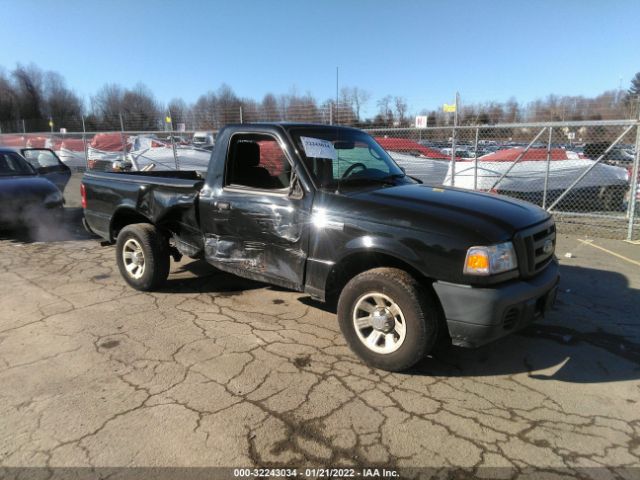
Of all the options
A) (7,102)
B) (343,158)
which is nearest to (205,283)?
(343,158)

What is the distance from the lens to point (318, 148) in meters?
4.02

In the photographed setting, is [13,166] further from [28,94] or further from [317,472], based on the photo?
[28,94]

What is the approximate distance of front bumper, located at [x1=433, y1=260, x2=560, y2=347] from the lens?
3.00m

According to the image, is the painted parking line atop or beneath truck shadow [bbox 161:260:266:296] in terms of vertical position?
atop

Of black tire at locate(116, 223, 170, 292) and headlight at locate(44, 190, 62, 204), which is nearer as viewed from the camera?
black tire at locate(116, 223, 170, 292)

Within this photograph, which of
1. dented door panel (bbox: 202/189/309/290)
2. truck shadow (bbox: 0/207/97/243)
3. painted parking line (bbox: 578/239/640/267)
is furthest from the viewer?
truck shadow (bbox: 0/207/97/243)

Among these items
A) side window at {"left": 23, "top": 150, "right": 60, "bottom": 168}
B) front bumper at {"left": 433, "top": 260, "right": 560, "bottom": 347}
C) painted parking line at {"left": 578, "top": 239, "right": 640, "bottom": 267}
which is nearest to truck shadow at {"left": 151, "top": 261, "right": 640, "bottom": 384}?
front bumper at {"left": 433, "top": 260, "right": 560, "bottom": 347}

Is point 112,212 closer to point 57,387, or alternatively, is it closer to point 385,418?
point 57,387

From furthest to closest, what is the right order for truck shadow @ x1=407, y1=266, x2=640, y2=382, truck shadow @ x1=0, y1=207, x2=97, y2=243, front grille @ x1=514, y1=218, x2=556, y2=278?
1. truck shadow @ x1=0, y1=207, x2=97, y2=243
2. truck shadow @ x1=407, y1=266, x2=640, y2=382
3. front grille @ x1=514, y1=218, x2=556, y2=278

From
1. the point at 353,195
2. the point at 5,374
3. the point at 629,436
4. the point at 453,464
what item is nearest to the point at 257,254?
the point at 353,195

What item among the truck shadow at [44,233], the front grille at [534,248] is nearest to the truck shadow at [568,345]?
the front grille at [534,248]

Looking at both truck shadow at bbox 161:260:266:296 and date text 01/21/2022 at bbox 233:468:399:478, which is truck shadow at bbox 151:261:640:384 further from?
date text 01/21/2022 at bbox 233:468:399:478

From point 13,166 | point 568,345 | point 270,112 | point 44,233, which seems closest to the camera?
point 568,345

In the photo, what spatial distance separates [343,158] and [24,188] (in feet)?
21.4
